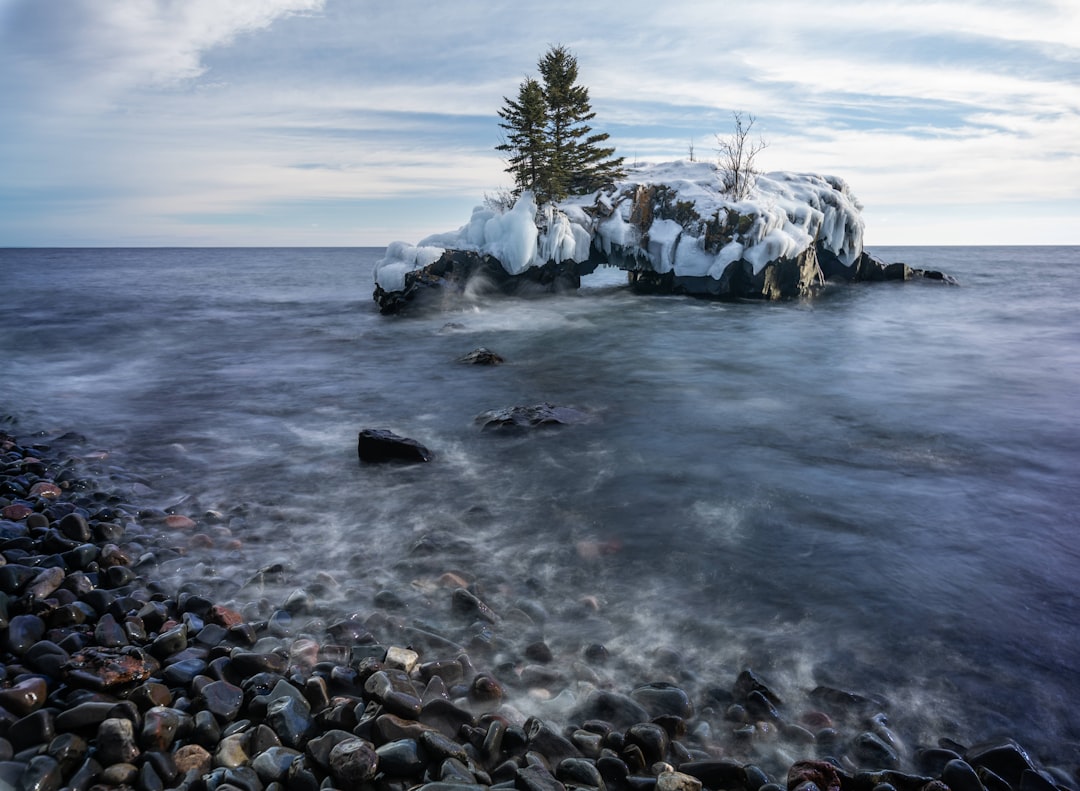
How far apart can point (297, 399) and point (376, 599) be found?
7.88 metres

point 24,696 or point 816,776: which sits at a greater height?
point 24,696

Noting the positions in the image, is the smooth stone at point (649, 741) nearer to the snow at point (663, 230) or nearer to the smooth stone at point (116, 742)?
the smooth stone at point (116, 742)

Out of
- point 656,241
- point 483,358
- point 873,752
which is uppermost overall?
point 656,241

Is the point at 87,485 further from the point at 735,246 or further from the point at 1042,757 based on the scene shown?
the point at 735,246

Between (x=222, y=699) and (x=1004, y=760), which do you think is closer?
(x=1004, y=760)

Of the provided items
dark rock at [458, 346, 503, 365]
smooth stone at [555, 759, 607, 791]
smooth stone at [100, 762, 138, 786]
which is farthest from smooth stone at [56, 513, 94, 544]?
dark rock at [458, 346, 503, 365]

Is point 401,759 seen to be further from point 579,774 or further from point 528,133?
point 528,133

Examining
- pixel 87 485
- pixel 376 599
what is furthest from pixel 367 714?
pixel 87 485

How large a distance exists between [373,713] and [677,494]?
4718 mm

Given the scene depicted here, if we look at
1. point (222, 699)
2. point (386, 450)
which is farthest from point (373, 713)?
point (386, 450)

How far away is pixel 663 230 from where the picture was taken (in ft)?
91.9

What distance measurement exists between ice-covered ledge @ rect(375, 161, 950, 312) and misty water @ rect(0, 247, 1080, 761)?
8.67 m

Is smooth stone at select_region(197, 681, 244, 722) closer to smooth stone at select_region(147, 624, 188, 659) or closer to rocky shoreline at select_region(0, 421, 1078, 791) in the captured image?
rocky shoreline at select_region(0, 421, 1078, 791)

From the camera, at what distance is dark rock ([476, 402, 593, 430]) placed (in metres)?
9.94
